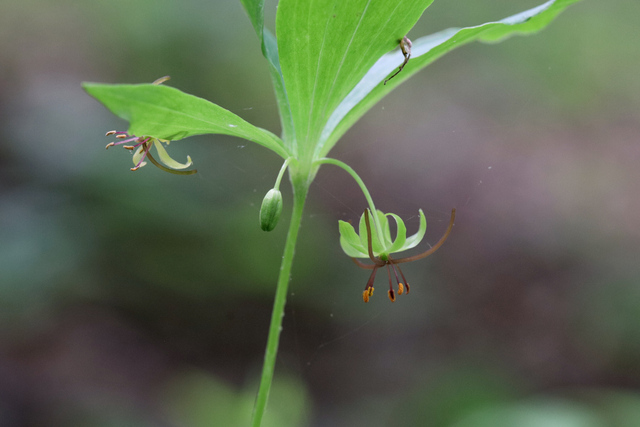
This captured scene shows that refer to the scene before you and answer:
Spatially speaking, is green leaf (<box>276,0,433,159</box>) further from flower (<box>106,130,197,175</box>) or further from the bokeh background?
the bokeh background

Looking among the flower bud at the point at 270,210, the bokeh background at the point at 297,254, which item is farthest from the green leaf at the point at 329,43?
the bokeh background at the point at 297,254

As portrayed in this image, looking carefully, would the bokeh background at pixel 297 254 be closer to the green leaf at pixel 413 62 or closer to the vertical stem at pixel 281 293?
the green leaf at pixel 413 62

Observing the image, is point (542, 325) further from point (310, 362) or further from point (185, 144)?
point (185, 144)

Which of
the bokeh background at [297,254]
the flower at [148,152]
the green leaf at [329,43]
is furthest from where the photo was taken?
the bokeh background at [297,254]

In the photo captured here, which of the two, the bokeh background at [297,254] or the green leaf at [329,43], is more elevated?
the bokeh background at [297,254]

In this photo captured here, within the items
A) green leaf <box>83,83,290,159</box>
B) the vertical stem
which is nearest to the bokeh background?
the vertical stem
